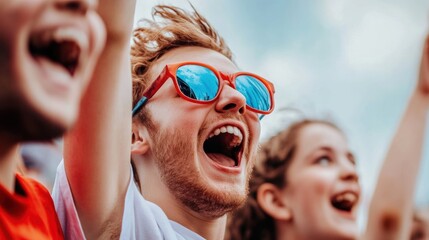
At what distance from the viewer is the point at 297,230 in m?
3.11

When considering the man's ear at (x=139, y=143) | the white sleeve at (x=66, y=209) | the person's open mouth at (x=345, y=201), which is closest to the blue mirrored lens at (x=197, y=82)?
the man's ear at (x=139, y=143)

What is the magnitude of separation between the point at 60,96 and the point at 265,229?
2508 mm

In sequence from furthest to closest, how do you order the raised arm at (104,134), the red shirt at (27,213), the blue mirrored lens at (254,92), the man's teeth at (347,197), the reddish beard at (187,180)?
the man's teeth at (347,197), the blue mirrored lens at (254,92), the reddish beard at (187,180), the raised arm at (104,134), the red shirt at (27,213)

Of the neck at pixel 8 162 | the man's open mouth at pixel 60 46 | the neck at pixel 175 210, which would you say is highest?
the man's open mouth at pixel 60 46

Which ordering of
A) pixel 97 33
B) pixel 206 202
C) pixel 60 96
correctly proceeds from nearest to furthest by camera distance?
pixel 60 96, pixel 97 33, pixel 206 202

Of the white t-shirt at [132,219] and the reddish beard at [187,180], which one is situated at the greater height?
the reddish beard at [187,180]

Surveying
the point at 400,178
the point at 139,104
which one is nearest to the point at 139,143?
the point at 139,104

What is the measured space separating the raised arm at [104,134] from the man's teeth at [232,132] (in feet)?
1.77

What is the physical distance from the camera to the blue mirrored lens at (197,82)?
2.28 metres

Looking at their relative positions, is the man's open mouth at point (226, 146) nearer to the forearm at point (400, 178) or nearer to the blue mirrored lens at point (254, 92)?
the blue mirrored lens at point (254, 92)

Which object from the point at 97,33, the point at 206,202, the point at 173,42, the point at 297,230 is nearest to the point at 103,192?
the point at 206,202

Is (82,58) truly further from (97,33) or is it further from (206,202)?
(206,202)

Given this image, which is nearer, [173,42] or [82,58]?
[82,58]

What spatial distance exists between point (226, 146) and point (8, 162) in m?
1.29
